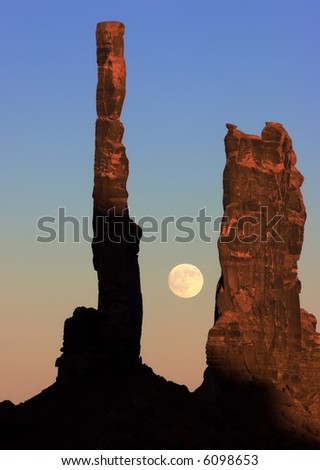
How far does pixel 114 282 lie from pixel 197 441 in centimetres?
1673

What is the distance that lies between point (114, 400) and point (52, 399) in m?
5.39

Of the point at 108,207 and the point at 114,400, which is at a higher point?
the point at 108,207

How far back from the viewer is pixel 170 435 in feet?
623

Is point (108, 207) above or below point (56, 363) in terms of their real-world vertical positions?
above

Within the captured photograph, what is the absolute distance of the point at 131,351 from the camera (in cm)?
19825
